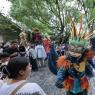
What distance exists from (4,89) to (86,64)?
235 centimetres

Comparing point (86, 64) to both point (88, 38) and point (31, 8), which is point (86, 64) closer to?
point (88, 38)

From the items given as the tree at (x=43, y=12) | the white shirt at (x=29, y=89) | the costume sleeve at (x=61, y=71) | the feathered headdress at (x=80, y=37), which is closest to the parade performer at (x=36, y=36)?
the feathered headdress at (x=80, y=37)

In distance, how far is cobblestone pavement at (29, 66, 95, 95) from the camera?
29.4 feet

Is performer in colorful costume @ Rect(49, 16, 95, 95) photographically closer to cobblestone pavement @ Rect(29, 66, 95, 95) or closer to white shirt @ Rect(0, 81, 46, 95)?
white shirt @ Rect(0, 81, 46, 95)

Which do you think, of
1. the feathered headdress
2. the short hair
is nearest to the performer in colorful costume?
the feathered headdress

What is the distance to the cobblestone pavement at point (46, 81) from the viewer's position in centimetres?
895

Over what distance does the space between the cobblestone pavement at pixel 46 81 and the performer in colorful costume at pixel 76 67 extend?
271 centimetres

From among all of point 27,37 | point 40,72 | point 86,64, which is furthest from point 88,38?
point 27,37

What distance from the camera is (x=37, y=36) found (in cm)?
1328

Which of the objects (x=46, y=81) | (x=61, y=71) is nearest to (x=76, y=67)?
(x=61, y=71)

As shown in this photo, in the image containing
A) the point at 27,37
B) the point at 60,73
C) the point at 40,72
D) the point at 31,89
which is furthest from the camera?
the point at 27,37

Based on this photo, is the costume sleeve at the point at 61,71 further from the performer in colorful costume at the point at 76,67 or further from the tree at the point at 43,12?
the tree at the point at 43,12

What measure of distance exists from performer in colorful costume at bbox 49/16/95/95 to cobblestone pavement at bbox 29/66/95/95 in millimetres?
2715

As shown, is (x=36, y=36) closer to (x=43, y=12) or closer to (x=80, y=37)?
(x=80, y=37)
